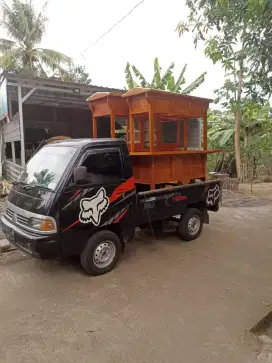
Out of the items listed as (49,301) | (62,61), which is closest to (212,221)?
(49,301)

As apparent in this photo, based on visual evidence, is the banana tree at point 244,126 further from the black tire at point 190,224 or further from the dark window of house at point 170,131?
the black tire at point 190,224

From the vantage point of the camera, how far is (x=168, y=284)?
3.84 m

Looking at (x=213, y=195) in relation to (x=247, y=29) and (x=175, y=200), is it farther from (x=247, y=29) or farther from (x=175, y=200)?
(x=247, y=29)

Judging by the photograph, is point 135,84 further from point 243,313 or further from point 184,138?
point 243,313

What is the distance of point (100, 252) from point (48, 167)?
1.48 metres

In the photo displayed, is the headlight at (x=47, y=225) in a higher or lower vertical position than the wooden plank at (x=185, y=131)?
lower

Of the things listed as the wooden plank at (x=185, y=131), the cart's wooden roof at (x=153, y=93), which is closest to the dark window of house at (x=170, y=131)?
the wooden plank at (x=185, y=131)

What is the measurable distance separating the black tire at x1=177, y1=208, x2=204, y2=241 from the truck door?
1.54 metres

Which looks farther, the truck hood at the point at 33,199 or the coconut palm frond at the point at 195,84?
the coconut palm frond at the point at 195,84

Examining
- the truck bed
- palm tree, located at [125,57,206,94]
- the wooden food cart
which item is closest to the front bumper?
the truck bed

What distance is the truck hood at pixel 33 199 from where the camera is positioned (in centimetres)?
365

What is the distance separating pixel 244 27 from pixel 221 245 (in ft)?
12.1

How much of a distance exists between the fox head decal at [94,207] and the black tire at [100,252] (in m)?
0.25

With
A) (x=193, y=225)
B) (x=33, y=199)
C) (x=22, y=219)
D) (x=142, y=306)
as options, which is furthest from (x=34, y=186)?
(x=193, y=225)
